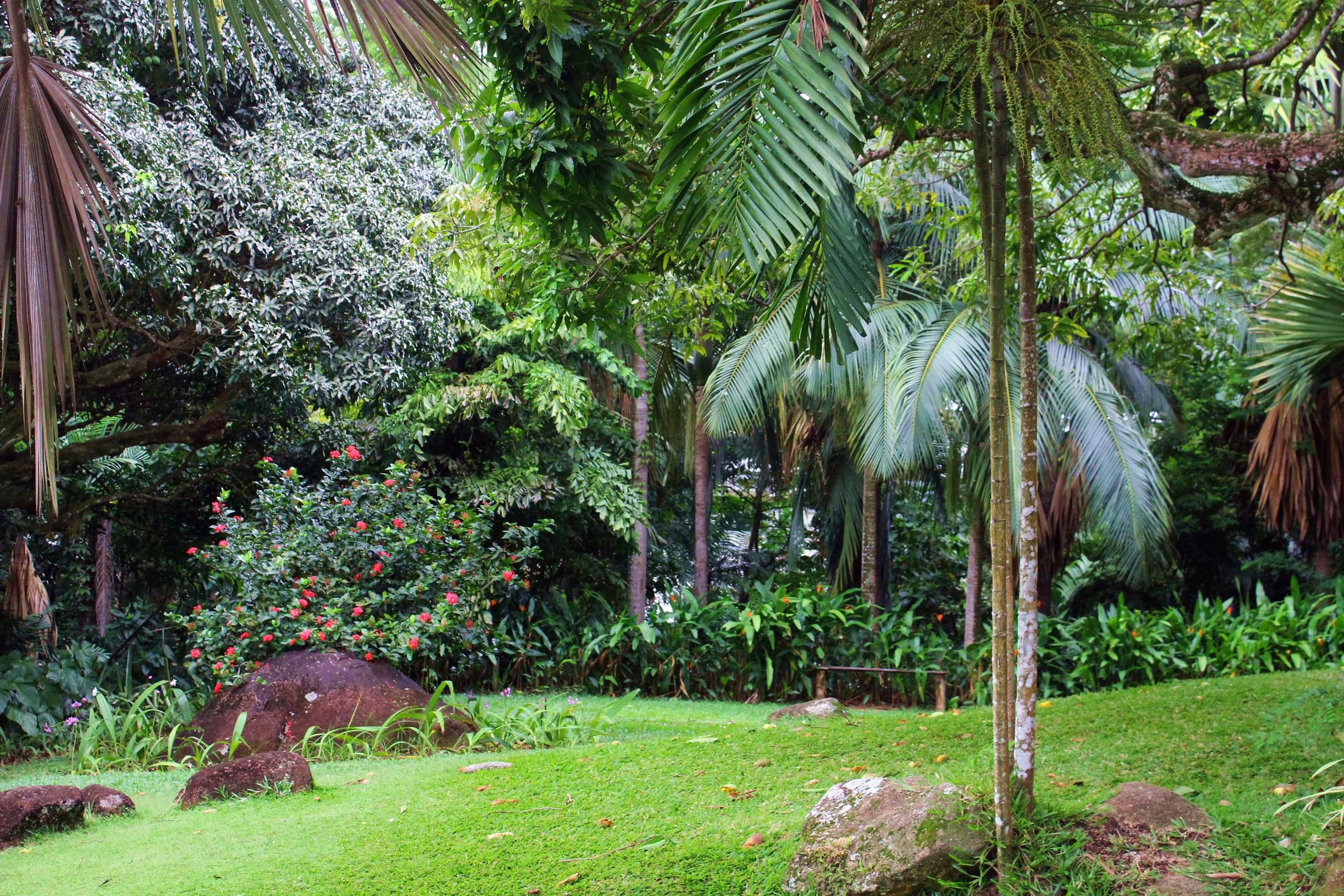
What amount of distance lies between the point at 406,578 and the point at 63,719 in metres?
2.83

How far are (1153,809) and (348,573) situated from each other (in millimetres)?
6371

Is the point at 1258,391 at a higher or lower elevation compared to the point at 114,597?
higher

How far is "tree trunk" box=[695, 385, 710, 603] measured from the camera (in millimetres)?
13188

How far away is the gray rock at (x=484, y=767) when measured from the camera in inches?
224

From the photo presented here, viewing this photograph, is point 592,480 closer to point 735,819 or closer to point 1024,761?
point 735,819

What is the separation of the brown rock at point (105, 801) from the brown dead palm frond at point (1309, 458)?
8623 millimetres

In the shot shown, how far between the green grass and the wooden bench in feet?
9.70

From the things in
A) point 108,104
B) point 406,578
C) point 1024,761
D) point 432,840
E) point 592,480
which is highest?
point 108,104

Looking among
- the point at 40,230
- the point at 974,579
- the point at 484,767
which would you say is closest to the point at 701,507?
the point at 974,579

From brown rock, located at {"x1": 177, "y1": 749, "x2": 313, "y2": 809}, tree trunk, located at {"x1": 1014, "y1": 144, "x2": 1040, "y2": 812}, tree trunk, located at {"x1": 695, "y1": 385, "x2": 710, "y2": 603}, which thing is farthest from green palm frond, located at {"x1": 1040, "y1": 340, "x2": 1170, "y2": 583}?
brown rock, located at {"x1": 177, "y1": 749, "x2": 313, "y2": 809}

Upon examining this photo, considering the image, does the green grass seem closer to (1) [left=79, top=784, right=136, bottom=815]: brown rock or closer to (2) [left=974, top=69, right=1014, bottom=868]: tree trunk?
(1) [left=79, top=784, right=136, bottom=815]: brown rock

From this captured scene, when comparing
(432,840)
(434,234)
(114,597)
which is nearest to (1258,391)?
(434,234)

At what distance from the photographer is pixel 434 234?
19.4ft

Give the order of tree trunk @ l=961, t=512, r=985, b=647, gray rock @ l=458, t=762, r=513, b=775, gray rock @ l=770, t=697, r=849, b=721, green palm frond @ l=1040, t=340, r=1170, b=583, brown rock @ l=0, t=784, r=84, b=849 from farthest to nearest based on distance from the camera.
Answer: tree trunk @ l=961, t=512, r=985, b=647
green palm frond @ l=1040, t=340, r=1170, b=583
gray rock @ l=770, t=697, r=849, b=721
gray rock @ l=458, t=762, r=513, b=775
brown rock @ l=0, t=784, r=84, b=849
